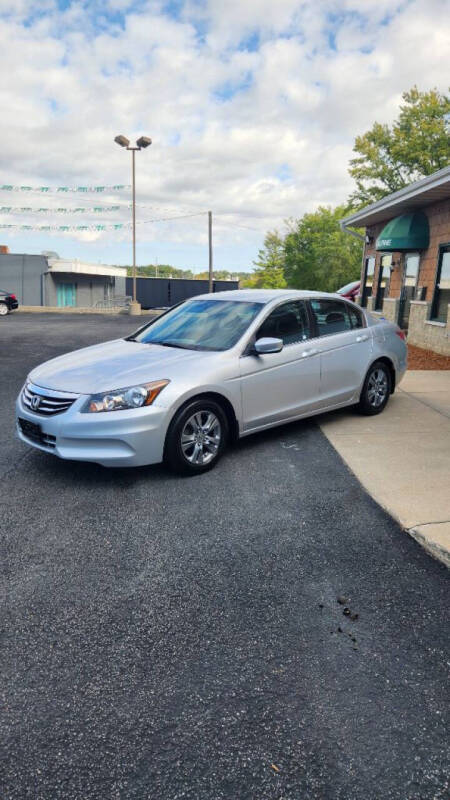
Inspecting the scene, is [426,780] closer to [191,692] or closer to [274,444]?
[191,692]

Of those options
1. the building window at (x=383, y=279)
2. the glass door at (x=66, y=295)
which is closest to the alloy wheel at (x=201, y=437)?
the building window at (x=383, y=279)

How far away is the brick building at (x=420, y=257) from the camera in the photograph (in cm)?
1338

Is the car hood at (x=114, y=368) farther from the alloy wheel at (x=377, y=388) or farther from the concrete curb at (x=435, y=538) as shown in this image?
the alloy wheel at (x=377, y=388)

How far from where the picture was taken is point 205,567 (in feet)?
11.2

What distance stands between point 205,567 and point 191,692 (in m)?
1.07

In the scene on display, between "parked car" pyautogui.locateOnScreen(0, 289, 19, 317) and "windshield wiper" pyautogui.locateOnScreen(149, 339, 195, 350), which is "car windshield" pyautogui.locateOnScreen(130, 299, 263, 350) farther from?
"parked car" pyautogui.locateOnScreen(0, 289, 19, 317)

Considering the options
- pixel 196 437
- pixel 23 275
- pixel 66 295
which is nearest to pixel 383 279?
pixel 196 437

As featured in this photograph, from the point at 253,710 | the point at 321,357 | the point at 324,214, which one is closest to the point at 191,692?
the point at 253,710

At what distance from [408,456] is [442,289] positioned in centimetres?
995

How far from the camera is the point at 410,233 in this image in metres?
15.1

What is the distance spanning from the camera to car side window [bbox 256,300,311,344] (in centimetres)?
571

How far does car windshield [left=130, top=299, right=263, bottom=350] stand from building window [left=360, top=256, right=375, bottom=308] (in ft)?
51.4

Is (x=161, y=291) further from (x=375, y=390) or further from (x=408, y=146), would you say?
(x=375, y=390)

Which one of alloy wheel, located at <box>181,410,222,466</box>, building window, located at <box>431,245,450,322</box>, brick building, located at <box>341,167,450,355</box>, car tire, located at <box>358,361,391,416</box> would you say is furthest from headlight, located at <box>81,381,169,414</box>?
building window, located at <box>431,245,450,322</box>
